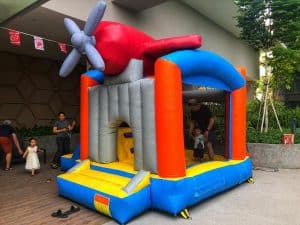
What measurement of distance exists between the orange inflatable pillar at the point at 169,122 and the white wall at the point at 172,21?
426cm

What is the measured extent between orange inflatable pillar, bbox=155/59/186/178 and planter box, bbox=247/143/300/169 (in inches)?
163

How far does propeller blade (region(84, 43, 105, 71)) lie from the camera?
15.7ft

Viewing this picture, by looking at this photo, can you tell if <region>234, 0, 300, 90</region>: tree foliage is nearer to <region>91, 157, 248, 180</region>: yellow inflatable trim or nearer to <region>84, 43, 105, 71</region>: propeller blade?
<region>91, 157, 248, 180</region>: yellow inflatable trim

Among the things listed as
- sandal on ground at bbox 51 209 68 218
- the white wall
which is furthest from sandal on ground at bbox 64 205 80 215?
the white wall

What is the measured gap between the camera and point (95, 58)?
15.7ft

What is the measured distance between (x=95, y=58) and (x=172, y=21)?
742 cm

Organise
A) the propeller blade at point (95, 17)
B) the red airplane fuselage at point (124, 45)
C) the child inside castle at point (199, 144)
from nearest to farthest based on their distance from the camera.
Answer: the propeller blade at point (95, 17)
the red airplane fuselage at point (124, 45)
the child inside castle at point (199, 144)

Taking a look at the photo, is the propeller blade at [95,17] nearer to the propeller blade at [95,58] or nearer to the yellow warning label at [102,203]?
the propeller blade at [95,58]

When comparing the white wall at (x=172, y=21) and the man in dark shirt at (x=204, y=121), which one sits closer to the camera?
the man in dark shirt at (x=204, y=121)

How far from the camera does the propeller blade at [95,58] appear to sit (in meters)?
4.77

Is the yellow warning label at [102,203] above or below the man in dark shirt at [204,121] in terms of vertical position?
below

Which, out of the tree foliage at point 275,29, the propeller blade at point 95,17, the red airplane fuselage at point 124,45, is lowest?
the red airplane fuselage at point 124,45

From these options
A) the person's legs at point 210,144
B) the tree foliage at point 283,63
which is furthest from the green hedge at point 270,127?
the person's legs at point 210,144

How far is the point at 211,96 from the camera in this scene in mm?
7305
